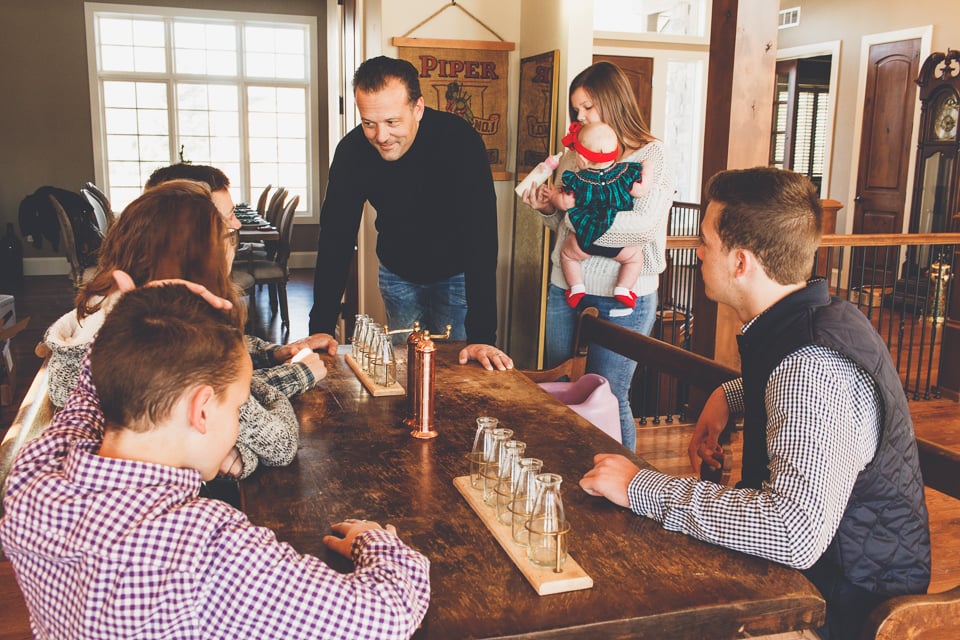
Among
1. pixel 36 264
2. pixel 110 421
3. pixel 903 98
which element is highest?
pixel 903 98

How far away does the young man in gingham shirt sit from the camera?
139cm

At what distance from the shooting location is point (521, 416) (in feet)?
6.73

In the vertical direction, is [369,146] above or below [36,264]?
above

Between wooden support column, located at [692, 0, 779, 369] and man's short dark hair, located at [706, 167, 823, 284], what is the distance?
2.15m

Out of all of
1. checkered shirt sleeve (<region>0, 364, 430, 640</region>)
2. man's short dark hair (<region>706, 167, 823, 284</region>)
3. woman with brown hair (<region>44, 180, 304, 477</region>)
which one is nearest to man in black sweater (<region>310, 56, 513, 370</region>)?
woman with brown hair (<region>44, 180, 304, 477</region>)

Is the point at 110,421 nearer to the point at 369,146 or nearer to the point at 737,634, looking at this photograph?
the point at 737,634

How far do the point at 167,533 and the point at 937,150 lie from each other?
8351 mm

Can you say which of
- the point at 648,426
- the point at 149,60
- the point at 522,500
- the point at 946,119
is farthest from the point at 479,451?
the point at 149,60

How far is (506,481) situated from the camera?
58.7 inches

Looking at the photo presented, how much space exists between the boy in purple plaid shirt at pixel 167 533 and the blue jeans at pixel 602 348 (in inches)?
79.5

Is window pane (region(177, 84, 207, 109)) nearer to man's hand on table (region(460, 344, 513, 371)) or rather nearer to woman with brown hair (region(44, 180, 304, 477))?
man's hand on table (region(460, 344, 513, 371))

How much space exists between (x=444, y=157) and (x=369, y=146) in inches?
10.7

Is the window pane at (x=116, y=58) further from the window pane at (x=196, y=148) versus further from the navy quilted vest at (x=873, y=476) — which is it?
the navy quilted vest at (x=873, y=476)

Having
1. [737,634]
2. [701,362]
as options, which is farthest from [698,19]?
Answer: [737,634]
